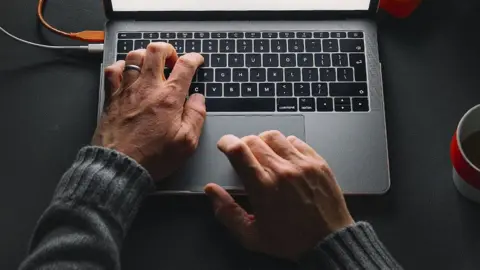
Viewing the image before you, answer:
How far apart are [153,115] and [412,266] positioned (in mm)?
372

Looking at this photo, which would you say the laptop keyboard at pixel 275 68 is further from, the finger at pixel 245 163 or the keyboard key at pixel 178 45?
the finger at pixel 245 163

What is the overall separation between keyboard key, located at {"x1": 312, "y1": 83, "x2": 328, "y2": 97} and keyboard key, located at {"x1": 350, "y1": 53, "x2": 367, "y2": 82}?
45 mm

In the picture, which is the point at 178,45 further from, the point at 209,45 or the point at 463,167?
the point at 463,167

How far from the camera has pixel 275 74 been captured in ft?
2.81

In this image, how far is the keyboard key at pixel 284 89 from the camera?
85cm

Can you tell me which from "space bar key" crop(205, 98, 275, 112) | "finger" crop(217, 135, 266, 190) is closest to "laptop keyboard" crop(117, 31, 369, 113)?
"space bar key" crop(205, 98, 275, 112)

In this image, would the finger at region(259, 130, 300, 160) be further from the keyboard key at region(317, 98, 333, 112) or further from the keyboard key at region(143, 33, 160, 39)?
the keyboard key at region(143, 33, 160, 39)

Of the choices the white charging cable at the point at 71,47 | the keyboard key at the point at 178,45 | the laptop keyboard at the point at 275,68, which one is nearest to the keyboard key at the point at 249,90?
the laptop keyboard at the point at 275,68

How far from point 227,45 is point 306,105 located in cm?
14

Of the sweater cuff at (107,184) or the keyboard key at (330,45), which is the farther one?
the keyboard key at (330,45)

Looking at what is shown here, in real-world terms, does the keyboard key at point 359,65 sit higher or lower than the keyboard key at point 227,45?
lower

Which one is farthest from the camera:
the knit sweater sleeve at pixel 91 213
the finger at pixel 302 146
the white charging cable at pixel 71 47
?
the white charging cable at pixel 71 47

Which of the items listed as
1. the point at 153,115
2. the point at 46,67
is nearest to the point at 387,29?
the point at 153,115

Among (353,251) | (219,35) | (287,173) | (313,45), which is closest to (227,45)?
(219,35)
